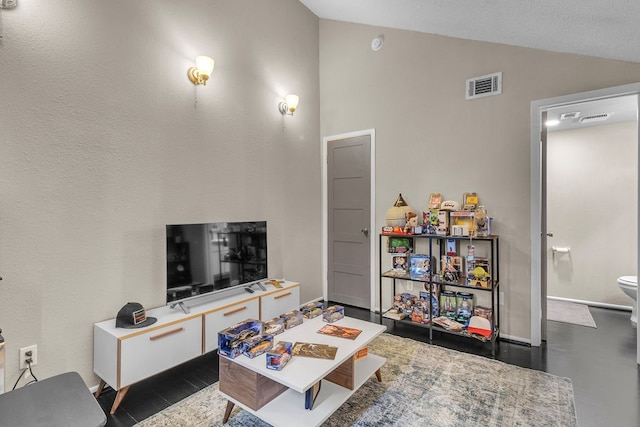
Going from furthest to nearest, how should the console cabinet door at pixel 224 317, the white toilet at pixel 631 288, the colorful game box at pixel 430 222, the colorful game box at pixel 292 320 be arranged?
the white toilet at pixel 631 288, the colorful game box at pixel 430 222, the console cabinet door at pixel 224 317, the colorful game box at pixel 292 320

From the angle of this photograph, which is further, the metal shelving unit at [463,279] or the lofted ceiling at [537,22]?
the metal shelving unit at [463,279]

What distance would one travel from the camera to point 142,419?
191cm

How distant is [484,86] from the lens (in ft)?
10.2

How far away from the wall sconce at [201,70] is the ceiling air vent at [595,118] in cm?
405

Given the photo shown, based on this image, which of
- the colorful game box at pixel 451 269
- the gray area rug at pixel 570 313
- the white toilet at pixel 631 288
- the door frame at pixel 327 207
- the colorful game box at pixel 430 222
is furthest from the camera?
the door frame at pixel 327 207

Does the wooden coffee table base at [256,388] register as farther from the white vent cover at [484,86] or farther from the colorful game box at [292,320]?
the white vent cover at [484,86]

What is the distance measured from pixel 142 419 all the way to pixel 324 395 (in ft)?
3.61

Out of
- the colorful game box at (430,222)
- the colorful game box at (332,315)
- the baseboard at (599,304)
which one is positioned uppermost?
the colorful game box at (430,222)

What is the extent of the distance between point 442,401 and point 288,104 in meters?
3.22

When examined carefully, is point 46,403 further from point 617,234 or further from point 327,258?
point 617,234

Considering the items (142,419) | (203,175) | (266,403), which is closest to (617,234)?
(266,403)

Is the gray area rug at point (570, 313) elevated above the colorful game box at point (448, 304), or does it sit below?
below

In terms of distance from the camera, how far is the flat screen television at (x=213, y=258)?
251 centimetres

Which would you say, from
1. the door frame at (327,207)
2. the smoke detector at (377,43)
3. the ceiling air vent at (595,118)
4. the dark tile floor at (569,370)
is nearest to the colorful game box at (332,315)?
the dark tile floor at (569,370)
